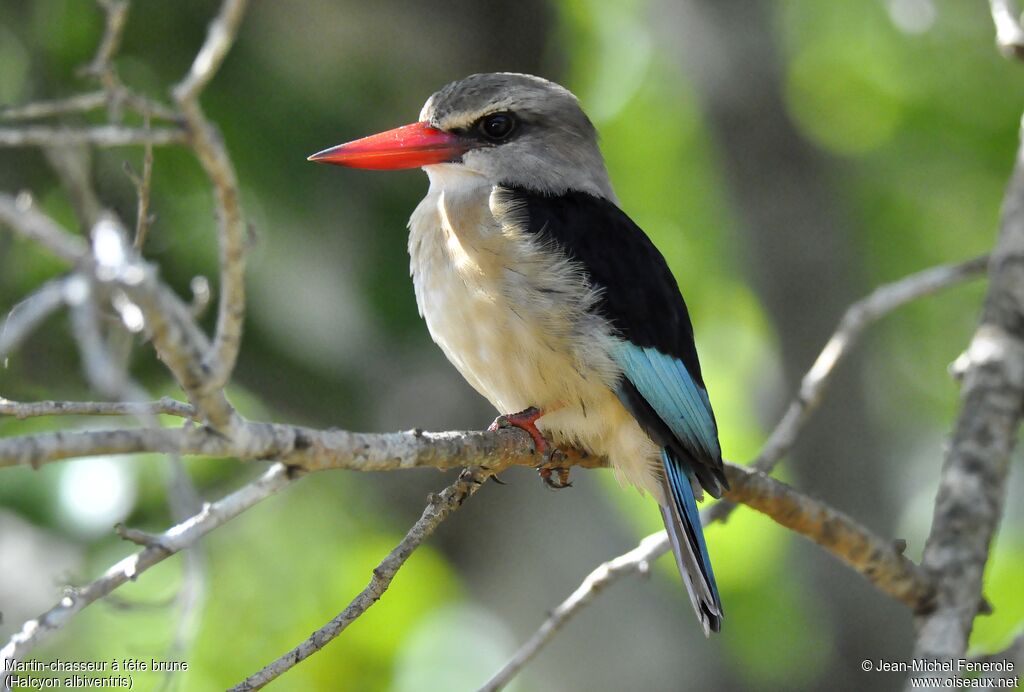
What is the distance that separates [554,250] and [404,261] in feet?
6.06

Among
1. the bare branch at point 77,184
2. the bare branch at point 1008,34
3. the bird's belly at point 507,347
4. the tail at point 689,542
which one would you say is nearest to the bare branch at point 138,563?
the bare branch at point 77,184

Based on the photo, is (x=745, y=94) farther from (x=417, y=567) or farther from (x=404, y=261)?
(x=417, y=567)

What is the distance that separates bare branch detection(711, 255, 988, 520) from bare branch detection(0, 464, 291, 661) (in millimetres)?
1591

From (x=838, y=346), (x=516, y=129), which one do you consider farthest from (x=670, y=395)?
(x=516, y=129)

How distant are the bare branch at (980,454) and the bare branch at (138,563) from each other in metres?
1.60

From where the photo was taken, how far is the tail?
2791mm

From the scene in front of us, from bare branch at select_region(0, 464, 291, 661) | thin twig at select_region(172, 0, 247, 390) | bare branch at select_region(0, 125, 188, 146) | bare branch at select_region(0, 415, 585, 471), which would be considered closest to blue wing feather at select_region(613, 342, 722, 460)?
bare branch at select_region(0, 415, 585, 471)

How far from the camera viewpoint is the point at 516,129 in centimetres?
347

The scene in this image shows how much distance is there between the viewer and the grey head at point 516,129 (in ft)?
11.1

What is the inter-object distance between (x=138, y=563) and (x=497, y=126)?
6.94ft

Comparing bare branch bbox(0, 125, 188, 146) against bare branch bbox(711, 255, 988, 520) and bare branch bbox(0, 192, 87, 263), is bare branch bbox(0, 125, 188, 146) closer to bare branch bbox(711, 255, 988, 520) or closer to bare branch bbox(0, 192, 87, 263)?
bare branch bbox(0, 192, 87, 263)

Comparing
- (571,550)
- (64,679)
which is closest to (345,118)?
(571,550)

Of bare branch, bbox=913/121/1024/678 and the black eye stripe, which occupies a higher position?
the black eye stripe

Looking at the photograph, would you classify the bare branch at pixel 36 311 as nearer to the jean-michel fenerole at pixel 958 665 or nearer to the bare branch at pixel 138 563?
the bare branch at pixel 138 563
